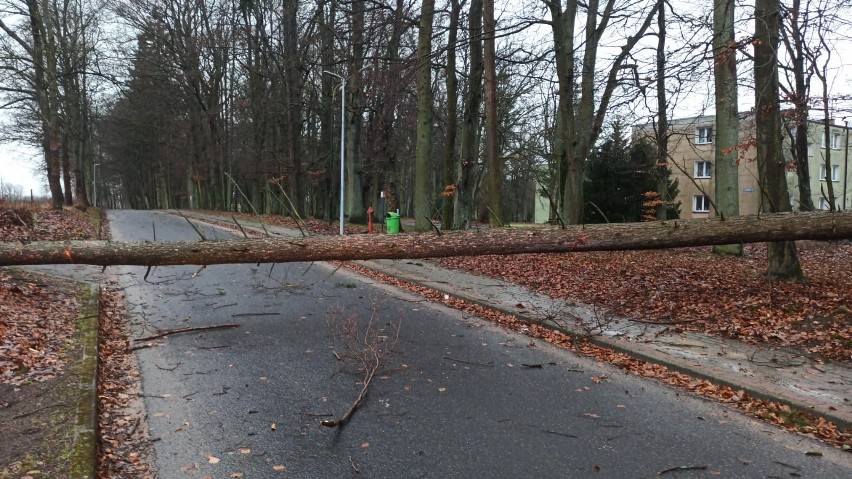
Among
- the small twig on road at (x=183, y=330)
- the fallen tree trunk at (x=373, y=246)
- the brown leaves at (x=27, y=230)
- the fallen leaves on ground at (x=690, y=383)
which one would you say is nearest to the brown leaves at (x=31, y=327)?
the fallen tree trunk at (x=373, y=246)

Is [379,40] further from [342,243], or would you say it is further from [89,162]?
[89,162]

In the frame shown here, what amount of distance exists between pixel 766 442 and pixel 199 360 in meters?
5.20

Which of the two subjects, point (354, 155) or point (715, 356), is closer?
point (715, 356)

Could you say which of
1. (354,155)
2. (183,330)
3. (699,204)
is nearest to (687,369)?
(183,330)

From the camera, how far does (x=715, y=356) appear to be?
6.16 metres

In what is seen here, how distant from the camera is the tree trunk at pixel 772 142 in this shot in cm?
838

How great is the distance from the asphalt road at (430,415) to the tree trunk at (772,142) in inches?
177

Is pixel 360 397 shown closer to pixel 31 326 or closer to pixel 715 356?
pixel 715 356

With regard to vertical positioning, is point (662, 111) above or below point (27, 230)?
above

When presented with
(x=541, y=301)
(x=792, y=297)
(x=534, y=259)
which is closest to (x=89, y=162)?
(x=534, y=259)

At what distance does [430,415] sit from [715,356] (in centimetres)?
351

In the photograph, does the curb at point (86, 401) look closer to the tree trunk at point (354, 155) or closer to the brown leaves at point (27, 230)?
the brown leaves at point (27, 230)

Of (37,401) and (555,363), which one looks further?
(555,363)

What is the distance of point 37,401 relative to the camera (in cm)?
447
